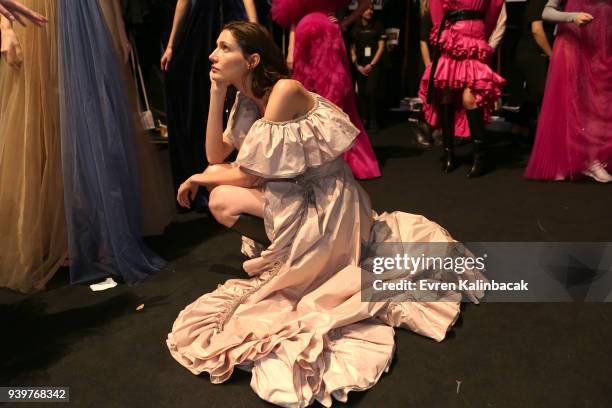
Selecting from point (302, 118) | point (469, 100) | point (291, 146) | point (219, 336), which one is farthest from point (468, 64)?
point (219, 336)

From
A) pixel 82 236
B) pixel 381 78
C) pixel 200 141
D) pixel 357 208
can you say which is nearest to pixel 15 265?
pixel 82 236

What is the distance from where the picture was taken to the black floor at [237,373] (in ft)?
5.61

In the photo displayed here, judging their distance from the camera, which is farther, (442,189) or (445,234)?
(442,189)

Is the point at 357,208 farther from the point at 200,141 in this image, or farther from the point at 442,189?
the point at 442,189

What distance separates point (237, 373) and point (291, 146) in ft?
2.64

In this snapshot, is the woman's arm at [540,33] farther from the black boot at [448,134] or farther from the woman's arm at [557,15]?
the black boot at [448,134]

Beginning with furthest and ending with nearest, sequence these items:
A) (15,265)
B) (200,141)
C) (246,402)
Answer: (200,141) < (15,265) < (246,402)

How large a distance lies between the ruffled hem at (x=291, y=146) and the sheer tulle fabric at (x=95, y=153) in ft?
2.44

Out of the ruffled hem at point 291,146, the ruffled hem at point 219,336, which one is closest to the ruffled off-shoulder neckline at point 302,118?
the ruffled hem at point 291,146

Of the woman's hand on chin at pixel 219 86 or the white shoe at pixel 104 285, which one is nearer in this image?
the woman's hand on chin at pixel 219 86

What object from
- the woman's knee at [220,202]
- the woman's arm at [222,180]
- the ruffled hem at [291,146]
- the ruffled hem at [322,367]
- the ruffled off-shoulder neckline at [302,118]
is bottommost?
the ruffled hem at [322,367]

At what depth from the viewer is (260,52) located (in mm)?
2039

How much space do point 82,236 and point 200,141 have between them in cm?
95

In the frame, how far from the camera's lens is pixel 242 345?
185cm
